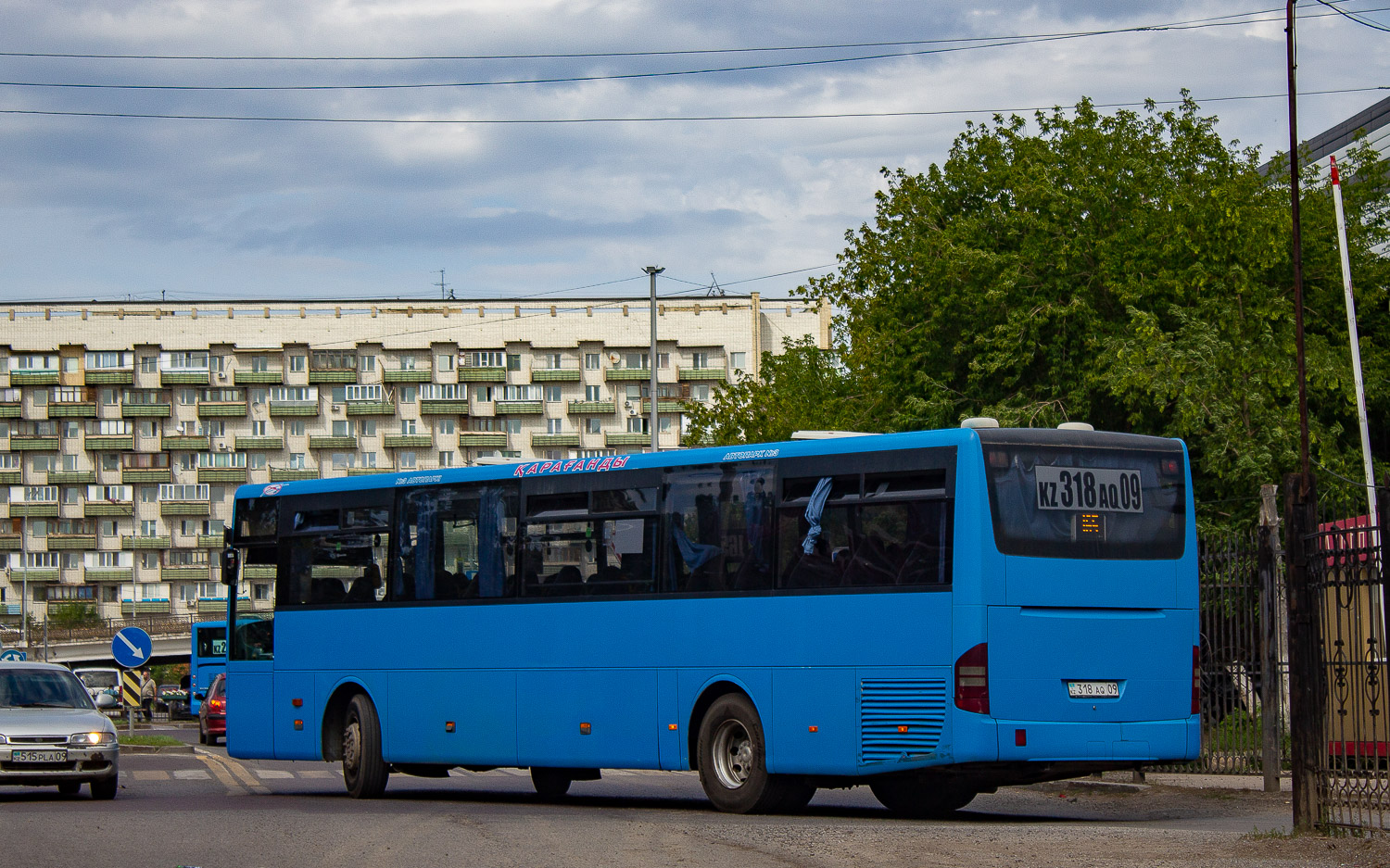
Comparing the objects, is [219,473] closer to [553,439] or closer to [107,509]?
[107,509]

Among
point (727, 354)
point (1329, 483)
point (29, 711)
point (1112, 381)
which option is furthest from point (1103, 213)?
point (727, 354)

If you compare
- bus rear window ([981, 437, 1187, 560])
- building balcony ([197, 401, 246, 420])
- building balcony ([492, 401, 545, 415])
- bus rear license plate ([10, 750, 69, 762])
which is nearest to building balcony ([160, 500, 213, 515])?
building balcony ([197, 401, 246, 420])

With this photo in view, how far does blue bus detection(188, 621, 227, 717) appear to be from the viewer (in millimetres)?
61156

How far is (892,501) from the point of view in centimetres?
1513

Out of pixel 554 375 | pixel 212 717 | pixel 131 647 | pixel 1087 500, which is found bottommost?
pixel 212 717

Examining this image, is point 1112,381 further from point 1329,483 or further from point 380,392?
point 380,392

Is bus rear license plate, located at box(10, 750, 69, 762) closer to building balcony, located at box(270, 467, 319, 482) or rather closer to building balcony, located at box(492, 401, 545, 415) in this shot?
building balcony, located at box(270, 467, 319, 482)

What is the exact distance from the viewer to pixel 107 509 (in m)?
114

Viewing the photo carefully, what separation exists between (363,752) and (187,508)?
97.7 m

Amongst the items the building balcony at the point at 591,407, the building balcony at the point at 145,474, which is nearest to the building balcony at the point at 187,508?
the building balcony at the point at 145,474

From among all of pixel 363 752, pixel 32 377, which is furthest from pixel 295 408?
pixel 363 752

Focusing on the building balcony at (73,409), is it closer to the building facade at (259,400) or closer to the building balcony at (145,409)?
the building facade at (259,400)

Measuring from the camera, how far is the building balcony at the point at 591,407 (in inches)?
4461

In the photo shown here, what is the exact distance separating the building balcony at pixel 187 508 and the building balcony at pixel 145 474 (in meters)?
1.68
